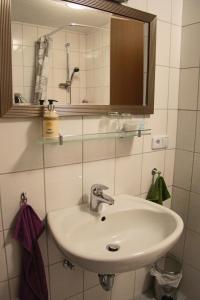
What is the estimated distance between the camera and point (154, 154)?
165 centimetres

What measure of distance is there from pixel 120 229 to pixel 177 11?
1.37 m

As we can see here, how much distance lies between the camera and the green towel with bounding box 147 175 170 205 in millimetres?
1641

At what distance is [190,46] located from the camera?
1583 mm

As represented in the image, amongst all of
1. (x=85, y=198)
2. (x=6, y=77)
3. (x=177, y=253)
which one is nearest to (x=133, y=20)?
(x=6, y=77)

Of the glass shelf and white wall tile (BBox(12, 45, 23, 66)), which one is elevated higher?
white wall tile (BBox(12, 45, 23, 66))

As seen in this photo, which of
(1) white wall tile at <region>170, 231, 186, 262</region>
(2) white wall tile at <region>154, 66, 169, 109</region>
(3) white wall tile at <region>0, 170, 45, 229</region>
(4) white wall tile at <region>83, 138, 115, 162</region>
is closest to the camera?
(3) white wall tile at <region>0, 170, 45, 229</region>

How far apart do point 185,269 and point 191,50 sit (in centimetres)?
150

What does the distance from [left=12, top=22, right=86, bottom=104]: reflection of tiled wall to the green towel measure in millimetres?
773

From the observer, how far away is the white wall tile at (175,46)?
158 cm

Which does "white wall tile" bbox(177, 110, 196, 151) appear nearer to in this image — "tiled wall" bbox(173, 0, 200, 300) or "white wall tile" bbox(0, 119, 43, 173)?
"tiled wall" bbox(173, 0, 200, 300)

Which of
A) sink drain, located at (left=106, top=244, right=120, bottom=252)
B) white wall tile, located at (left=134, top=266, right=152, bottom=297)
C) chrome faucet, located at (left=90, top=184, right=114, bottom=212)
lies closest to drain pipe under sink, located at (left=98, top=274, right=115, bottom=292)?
sink drain, located at (left=106, top=244, right=120, bottom=252)

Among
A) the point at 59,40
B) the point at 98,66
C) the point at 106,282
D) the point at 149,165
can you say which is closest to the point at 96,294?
the point at 106,282

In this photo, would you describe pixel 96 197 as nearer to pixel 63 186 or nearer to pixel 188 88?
pixel 63 186

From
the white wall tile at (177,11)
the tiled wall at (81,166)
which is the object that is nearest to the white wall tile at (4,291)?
the tiled wall at (81,166)
